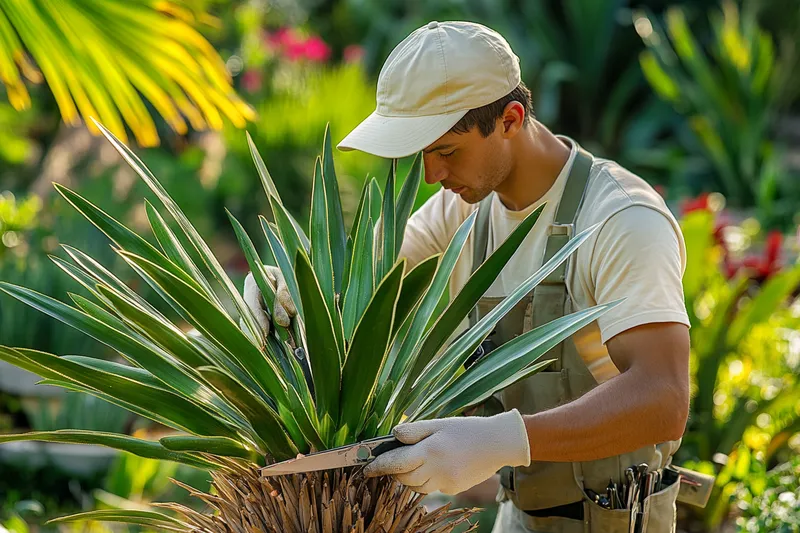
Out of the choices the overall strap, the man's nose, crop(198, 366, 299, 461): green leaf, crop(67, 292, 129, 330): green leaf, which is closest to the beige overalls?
the overall strap

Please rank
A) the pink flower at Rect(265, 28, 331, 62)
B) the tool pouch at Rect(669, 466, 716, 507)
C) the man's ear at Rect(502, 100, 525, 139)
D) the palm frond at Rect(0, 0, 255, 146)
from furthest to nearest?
the pink flower at Rect(265, 28, 331, 62)
the palm frond at Rect(0, 0, 255, 146)
the tool pouch at Rect(669, 466, 716, 507)
the man's ear at Rect(502, 100, 525, 139)

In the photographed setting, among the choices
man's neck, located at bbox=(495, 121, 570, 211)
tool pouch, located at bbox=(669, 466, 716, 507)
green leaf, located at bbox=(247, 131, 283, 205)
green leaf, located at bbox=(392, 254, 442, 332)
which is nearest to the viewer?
green leaf, located at bbox=(392, 254, 442, 332)

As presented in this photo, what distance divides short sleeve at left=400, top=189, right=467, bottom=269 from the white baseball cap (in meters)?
0.50

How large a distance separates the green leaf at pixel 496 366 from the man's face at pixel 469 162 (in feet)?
1.76

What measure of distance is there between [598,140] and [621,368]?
9372 mm

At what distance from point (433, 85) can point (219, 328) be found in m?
0.75

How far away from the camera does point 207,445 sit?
1439 mm

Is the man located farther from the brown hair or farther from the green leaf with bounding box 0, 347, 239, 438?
the green leaf with bounding box 0, 347, 239, 438

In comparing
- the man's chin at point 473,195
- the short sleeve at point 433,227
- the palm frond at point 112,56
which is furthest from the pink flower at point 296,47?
the man's chin at point 473,195

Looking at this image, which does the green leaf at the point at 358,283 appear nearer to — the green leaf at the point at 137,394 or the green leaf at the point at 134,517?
the green leaf at the point at 137,394

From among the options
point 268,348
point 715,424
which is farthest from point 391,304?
point 715,424

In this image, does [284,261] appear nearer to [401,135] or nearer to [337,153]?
[401,135]

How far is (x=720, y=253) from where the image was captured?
5137 millimetres

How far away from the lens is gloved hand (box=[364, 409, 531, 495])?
1.51 metres
